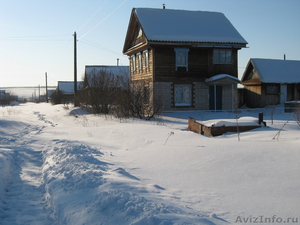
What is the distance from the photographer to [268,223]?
4.03 meters

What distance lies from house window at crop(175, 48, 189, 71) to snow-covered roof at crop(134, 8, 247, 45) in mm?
839

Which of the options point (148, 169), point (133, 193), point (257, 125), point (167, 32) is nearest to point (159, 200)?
point (133, 193)

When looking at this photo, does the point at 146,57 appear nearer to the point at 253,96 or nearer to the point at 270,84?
the point at 253,96

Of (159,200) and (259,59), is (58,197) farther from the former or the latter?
(259,59)

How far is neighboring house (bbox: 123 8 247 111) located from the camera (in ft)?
76.9

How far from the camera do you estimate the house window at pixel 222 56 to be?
80.6 feet

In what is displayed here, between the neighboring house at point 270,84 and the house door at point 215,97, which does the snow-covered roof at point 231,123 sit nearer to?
the house door at point 215,97

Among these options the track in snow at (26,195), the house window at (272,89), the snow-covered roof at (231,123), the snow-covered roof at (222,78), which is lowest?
the track in snow at (26,195)

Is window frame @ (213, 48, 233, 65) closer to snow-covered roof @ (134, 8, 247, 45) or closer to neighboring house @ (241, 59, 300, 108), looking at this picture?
snow-covered roof @ (134, 8, 247, 45)

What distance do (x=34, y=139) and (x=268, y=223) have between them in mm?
11413

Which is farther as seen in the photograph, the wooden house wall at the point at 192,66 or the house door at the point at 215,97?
the house door at the point at 215,97

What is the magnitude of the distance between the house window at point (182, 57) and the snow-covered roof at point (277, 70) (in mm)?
9878

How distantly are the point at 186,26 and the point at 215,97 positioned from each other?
600 cm

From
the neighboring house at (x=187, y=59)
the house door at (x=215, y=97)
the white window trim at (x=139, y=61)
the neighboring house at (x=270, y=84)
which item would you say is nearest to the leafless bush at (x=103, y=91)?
the neighboring house at (x=187, y=59)
